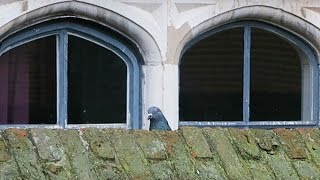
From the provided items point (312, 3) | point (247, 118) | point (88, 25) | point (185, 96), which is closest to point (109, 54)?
point (88, 25)

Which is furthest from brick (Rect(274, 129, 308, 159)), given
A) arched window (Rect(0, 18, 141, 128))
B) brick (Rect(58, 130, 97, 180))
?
arched window (Rect(0, 18, 141, 128))

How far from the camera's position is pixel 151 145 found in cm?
273

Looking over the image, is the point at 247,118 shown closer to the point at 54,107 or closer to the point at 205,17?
the point at 205,17

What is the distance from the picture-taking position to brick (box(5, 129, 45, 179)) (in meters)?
2.52

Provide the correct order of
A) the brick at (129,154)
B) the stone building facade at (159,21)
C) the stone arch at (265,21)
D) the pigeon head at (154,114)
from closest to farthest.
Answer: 1. the brick at (129,154)
2. the pigeon head at (154,114)
3. the stone building facade at (159,21)
4. the stone arch at (265,21)

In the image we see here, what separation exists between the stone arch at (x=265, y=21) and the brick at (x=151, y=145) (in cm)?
515

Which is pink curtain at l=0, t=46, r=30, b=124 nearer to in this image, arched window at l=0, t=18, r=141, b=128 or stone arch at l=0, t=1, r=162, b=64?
arched window at l=0, t=18, r=141, b=128

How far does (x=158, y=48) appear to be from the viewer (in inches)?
308

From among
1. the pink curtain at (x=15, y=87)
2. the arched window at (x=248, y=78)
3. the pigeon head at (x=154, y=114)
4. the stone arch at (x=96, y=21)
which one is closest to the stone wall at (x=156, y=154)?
the pigeon head at (x=154, y=114)

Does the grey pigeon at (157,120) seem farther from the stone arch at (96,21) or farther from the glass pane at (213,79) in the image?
the glass pane at (213,79)

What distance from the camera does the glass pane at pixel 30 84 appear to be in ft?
25.3

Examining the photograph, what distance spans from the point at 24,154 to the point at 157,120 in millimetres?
4588

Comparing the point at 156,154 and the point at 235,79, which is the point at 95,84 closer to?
the point at 235,79

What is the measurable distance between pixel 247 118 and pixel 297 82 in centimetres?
78
